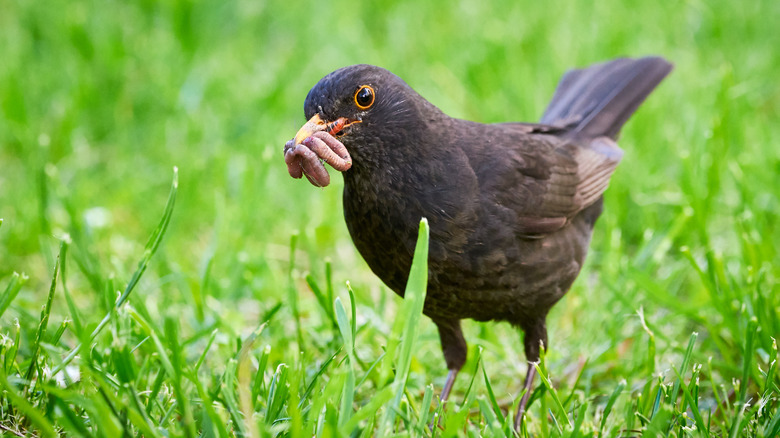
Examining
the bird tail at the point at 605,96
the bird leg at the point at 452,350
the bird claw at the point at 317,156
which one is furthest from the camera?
the bird tail at the point at 605,96

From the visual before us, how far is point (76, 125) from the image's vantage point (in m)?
5.67

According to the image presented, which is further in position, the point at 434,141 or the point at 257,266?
the point at 257,266

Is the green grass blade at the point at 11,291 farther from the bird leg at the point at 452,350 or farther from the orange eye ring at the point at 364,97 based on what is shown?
the bird leg at the point at 452,350

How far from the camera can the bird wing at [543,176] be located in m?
3.21

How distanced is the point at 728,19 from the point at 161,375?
600 cm


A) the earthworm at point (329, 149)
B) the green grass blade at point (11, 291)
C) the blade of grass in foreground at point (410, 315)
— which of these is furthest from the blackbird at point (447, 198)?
the green grass blade at point (11, 291)

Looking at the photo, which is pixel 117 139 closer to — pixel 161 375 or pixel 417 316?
pixel 161 375

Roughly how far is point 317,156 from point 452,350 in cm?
128

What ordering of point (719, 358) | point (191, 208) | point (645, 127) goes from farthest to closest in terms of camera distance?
point (645, 127) < point (191, 208) < point (719, 358)

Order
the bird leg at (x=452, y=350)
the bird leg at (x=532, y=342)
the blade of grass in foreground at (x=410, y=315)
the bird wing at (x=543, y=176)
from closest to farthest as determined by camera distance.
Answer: the blade of grass in foreground at (x=410, y=315)
the bird wing at (x=543, y=176)
the bird leg at (x=532, y=342)
the bird leg at (x=452, y=350)

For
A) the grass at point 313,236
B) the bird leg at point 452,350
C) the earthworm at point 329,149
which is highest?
the earthworm at point 329,149

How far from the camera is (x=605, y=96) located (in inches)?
169

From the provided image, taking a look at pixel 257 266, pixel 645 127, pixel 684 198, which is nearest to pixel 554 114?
pixel 684 198

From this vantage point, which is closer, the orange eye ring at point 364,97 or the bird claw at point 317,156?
the bird claw at point 317,156
